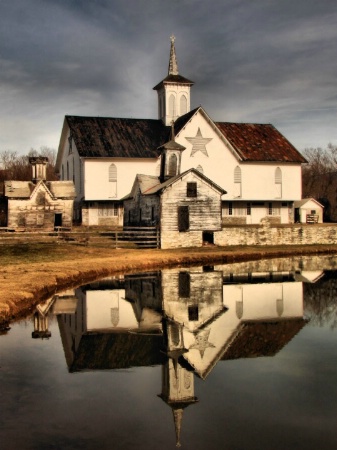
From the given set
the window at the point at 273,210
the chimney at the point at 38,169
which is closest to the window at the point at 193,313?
the chimney at the point at 38,169

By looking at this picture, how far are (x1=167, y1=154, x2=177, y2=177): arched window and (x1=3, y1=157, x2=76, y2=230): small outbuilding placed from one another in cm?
1025

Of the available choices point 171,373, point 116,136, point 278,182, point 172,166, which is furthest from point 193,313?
point 278,182

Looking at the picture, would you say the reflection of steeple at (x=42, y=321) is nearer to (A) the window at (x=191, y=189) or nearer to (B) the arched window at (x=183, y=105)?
(A) the window at (x=191, y=189)

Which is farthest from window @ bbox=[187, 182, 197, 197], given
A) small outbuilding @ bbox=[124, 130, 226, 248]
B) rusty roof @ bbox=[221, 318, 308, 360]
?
rusty roof @ bbox=[221, 318, 308, 360]

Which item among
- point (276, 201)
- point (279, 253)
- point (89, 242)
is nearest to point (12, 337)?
point (89, 242)

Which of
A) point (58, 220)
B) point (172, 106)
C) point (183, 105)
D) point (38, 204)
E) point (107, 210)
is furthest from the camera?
point (183, 105)

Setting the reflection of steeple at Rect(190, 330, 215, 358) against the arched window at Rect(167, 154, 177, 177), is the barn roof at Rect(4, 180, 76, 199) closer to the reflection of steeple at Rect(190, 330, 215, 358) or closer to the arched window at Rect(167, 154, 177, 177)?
the arched window at Rect(167, 154, 177, 177)

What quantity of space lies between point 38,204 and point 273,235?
1937 centimetres

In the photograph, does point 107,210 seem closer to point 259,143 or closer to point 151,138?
point 151,138

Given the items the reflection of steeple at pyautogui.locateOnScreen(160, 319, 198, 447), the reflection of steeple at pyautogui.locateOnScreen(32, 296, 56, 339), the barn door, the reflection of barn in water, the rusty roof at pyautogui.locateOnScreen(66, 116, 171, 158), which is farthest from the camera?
the rusty roof at pyautogui.locateOnScreen(66, 116, 171, 158)

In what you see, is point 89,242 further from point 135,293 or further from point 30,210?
point 135,293

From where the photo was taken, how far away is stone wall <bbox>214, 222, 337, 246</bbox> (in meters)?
47.1

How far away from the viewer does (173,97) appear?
215 feet

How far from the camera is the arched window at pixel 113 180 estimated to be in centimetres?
5716
